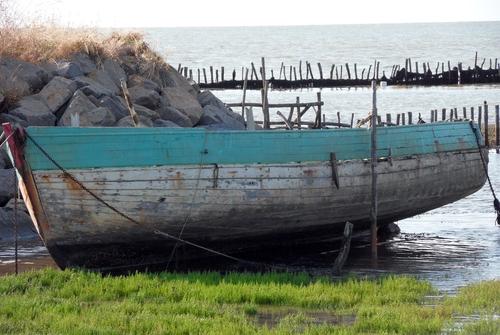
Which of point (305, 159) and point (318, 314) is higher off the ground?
point (305, 159)

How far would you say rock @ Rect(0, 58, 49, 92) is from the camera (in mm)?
21656

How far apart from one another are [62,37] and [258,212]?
9.83 meters

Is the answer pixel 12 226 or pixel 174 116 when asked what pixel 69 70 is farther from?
pixel 12 226

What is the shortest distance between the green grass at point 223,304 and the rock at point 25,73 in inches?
335

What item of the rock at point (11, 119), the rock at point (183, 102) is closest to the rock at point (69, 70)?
the rock at point (183, 102)

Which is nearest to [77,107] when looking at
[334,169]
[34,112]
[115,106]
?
[34,112]

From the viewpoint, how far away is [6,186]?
61.3ft

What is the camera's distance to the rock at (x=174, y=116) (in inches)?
870

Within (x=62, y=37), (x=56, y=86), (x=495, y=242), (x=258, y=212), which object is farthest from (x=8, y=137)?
(x=62, y=37)

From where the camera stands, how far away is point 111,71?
23.6 metres

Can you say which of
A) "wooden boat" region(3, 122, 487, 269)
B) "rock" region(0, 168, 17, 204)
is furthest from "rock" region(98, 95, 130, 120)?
"wooden boat" region(3, 122, 487, 269)

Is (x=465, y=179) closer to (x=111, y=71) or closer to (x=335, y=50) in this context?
(x=111, y=71)

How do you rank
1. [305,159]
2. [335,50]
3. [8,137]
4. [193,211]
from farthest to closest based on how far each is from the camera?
[335,50] < [305,159] < [193,211] < [8,137]

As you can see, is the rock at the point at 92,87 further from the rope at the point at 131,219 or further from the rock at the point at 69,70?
the rope at the point at 131,219
